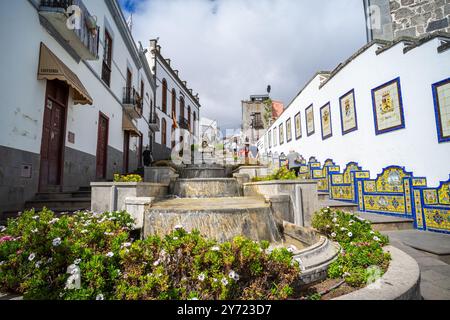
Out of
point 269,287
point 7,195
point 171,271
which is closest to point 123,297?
point 171,271

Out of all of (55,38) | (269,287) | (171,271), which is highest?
(55,38)

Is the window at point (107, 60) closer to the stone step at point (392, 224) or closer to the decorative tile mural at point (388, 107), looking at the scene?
the decorative tile mural at point (388, 107)

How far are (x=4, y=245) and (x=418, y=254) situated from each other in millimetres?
5994

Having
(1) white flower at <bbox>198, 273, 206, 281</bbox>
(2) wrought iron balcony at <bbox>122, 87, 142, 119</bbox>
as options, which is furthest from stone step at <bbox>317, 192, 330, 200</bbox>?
(2) wrought iron balcony at <bbox>122, 87, 142, 119</bbox>

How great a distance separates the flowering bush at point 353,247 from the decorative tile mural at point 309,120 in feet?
27.7

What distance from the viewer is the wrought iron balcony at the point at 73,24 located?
5.85 m

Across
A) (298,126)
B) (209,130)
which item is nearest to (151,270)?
(298,126)

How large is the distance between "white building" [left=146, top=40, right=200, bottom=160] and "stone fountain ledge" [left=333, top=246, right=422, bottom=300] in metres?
17.9

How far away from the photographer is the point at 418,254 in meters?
3.81

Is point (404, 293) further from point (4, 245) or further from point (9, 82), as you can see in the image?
point (9, 82)

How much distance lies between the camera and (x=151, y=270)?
7.54 feet

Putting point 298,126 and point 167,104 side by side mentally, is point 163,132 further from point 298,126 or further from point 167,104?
point 298,126

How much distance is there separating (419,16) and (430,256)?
843cm

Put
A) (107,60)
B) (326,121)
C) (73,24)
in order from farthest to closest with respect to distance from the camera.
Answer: (107,60), (326,121), (73,24)
